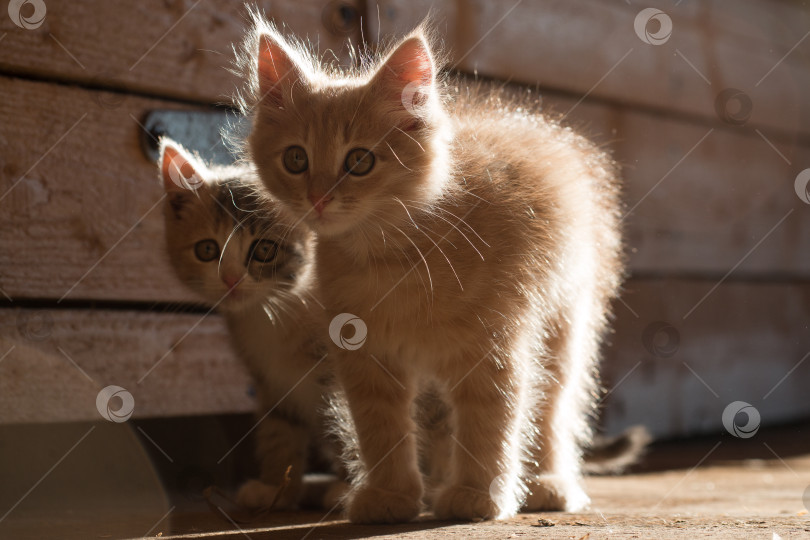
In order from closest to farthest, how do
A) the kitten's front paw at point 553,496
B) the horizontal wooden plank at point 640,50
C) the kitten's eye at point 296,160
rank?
the kitten's eye at point 296,160 < the kitten's front paw at point 553,496 < the horizontal wooden plank at point 640,50

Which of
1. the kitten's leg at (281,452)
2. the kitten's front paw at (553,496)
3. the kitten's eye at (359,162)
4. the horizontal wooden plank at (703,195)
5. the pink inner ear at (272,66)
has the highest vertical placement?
the horizontal wooden plank at (703,195)

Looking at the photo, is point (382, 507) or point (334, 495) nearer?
point (382, 507)

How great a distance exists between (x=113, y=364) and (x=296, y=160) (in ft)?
2.54

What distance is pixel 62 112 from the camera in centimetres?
164

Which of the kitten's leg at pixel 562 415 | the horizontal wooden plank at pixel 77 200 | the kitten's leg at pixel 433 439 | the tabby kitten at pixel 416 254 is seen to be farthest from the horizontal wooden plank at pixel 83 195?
the kitten's leg at pixel 562 415

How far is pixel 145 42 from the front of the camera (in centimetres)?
174

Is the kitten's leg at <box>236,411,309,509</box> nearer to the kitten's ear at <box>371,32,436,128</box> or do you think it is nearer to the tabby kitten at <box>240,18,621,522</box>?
the tabby kitten at <box>240,18,621,522</box>

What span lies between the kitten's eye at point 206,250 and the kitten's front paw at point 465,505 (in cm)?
72

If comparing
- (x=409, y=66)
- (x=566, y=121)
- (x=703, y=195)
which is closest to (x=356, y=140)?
(x=409, y=66)

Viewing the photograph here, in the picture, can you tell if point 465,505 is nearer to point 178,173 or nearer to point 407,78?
point 407,78

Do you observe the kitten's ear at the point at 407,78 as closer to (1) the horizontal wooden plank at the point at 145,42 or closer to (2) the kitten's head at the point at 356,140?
(2) the kitten's head at the point at 356,140

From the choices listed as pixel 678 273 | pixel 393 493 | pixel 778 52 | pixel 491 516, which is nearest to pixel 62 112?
pixel 393 493

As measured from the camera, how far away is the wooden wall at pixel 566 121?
5.41 feet

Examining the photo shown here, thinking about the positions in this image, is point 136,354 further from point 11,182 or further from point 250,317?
point 11,182
